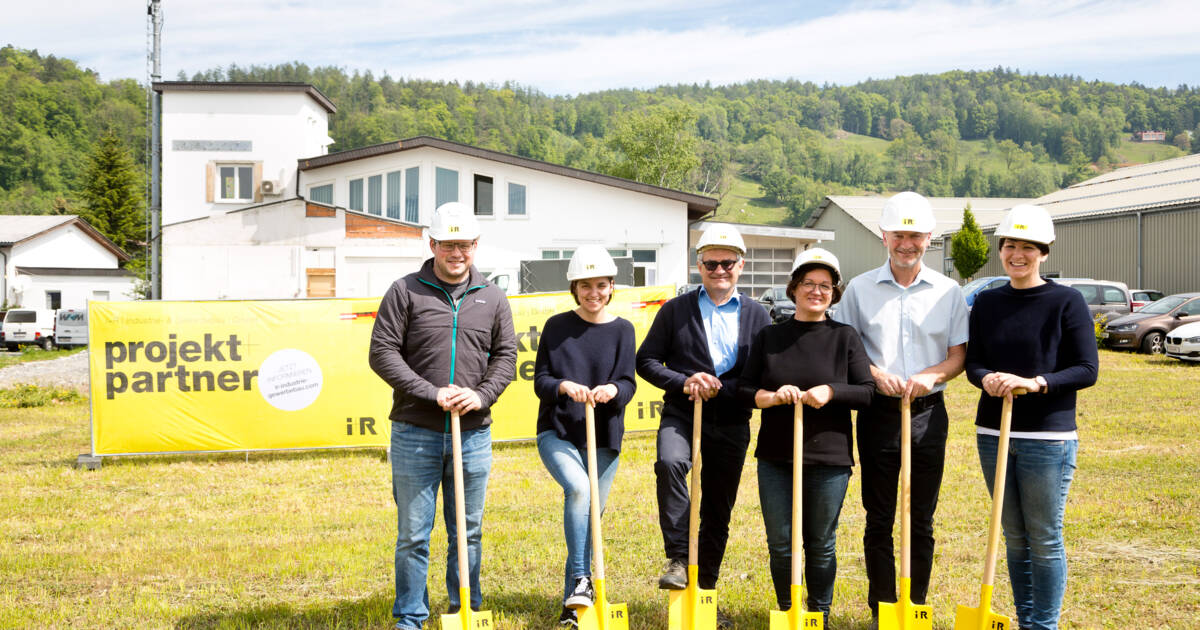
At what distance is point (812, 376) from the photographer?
15.2ft

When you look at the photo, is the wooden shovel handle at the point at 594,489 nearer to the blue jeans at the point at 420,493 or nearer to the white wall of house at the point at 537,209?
the blue jeans at the point at 420,493

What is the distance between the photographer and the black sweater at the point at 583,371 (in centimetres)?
500

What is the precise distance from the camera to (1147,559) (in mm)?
6145

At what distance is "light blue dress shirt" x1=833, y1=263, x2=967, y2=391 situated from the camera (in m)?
4.77

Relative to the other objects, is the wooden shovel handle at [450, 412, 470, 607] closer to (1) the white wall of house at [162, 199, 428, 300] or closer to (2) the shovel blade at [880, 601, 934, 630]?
(2) the shovel blade at [880, 601, 934, 630]

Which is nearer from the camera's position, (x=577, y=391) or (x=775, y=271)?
(x=577, y=391)

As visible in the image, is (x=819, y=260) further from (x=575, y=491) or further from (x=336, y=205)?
(x=336, y=205)

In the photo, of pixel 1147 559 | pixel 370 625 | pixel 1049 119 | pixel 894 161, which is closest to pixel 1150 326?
pixel 1147 559

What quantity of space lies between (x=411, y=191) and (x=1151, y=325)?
22.5 meters

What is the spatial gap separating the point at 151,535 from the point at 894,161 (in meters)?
150

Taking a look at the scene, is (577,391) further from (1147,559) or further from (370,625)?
(1147,559)

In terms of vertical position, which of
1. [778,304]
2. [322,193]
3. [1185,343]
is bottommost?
[1185,343]

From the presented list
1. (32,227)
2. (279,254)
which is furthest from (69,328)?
(32,227)

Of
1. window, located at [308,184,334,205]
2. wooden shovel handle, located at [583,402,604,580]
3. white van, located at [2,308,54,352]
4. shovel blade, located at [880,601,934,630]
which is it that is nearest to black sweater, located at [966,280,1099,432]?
shovel blade, located at [880,601,934,630]
